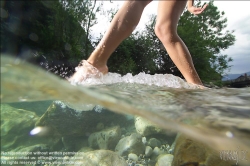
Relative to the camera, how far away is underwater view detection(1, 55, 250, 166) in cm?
36

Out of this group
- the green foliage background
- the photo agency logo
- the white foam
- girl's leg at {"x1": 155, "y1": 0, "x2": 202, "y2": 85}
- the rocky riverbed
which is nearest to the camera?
the photo agency logo

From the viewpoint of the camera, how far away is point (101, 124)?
54 cm

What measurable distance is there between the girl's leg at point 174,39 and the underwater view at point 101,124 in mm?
397

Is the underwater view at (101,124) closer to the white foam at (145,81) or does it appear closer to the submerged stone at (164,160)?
the submerged stone at (164,160)

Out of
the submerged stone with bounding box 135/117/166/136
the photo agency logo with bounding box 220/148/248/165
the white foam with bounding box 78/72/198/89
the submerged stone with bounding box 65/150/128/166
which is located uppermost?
the white foam with bounding box 78/72/198/89

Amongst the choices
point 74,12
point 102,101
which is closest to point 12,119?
point 102,101

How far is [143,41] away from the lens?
7.52 ft

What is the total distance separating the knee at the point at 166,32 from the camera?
0.91 m

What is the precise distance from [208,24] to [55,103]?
2.09m

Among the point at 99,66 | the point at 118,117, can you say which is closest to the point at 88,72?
the point at 99,66

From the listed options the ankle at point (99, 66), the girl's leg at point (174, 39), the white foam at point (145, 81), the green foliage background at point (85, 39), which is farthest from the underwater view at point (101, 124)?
the green foliage background at point (85, 39)

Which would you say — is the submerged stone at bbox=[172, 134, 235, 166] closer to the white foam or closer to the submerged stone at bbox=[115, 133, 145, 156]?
the submerged stone at bbox=[115, 133, 145, 156]

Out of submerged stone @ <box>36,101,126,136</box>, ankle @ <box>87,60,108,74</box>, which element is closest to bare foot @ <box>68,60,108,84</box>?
ankle @ <box>87,60,108,74</box>

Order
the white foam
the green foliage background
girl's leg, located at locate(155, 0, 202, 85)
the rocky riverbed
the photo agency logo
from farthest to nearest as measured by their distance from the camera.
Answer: the green foliage background → girl's leg, located at locate(155, 0, 202, 85) → the white foam → the rocky riverbed → the photo agency logo
